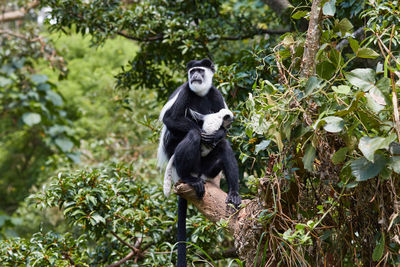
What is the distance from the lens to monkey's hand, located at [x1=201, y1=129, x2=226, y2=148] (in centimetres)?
292

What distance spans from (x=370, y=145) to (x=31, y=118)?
247 inches

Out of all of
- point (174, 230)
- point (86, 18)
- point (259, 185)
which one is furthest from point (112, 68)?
point (259, 185)

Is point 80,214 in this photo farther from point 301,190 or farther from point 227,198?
point 301,190

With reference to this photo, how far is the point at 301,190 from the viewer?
2027mm

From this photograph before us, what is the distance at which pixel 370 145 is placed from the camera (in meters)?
1.54

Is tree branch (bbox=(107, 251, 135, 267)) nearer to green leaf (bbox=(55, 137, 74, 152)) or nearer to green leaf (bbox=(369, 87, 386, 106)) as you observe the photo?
green leaf (bbox=(369, 87, 386, 106))

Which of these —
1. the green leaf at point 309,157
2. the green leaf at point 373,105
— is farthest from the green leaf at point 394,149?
the green leaf at point 309,157

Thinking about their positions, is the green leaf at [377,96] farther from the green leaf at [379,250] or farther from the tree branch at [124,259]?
the tree branch at [124,259]

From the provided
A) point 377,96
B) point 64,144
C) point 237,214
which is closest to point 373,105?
point 377,96

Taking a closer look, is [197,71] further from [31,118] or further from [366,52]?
[31,118]

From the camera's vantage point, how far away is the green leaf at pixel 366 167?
5.23ft

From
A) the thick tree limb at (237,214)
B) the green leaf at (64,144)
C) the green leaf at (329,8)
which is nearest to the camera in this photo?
the green leaf at (329,8)

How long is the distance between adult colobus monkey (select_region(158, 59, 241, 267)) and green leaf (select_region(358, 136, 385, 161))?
3.88 feet

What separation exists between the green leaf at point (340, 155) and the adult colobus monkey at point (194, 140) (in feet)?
3.21
